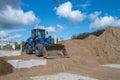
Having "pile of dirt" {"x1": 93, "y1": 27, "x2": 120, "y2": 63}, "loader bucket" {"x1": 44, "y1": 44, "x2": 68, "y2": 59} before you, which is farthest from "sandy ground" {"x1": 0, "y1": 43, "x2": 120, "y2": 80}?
"pile of dirt" {"x1": 93, "y1": 27, "x2": 120, "y2": 63}

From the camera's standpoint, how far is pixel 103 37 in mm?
20391

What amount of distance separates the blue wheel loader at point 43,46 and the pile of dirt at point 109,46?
373cm

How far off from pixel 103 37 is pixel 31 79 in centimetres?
1407

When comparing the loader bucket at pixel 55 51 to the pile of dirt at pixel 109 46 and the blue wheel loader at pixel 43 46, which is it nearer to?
the blue wheel loader at pixel 43 46

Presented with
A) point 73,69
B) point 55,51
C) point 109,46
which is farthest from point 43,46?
point 109,46

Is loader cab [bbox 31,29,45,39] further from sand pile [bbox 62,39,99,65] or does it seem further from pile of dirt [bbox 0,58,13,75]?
pile of dirt [bbox 0,58,13,75]

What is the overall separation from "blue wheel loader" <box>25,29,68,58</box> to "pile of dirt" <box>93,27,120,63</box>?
3.73 metres

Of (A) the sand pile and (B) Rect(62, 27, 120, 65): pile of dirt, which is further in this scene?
(A) the sand pile

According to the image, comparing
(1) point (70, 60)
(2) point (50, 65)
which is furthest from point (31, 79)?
(1) point (70, 60)

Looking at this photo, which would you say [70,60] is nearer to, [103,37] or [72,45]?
[72,45]

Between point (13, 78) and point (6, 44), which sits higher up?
point (6, 44)

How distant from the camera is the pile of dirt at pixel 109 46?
15.8 m

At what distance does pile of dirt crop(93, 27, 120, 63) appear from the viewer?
1575cm

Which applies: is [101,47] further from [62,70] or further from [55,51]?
[62,70]
